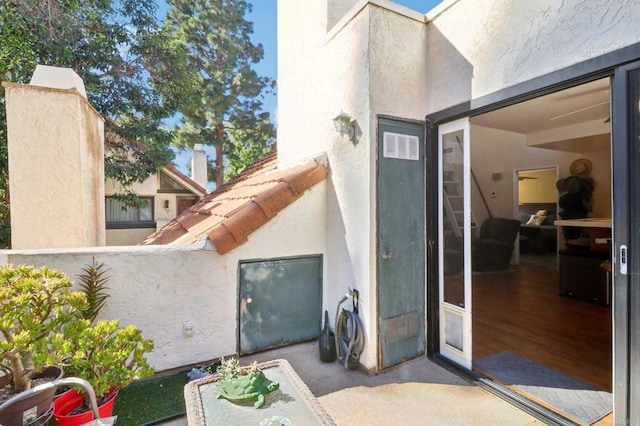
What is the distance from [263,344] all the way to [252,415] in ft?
7.10

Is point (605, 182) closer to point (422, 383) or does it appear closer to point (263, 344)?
point (422, 383)

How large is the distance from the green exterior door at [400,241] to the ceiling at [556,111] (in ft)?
4.69

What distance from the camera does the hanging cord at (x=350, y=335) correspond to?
4016mm

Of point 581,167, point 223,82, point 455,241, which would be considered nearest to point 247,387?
point 455,241

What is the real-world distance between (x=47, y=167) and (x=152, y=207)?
1131cm

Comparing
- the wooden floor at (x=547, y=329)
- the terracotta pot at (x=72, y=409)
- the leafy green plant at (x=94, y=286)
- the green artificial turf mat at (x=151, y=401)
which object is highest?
the leafy green plant at (x=94, y=286)

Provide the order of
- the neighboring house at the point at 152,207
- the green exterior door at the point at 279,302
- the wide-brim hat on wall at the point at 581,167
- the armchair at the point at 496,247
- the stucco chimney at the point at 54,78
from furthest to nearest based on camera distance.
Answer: the neighboring house at the point at 152,207 → the armchair at the point at 496,247 → the wide-brim hat on wall at the point at 581,167 → the green exterior door at the point at 279,302 → the stucco chimney at the point at 54,78

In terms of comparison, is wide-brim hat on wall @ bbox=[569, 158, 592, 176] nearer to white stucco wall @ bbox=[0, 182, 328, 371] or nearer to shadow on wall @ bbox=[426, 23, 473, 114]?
shadow on wall @ bbox=[426, 23, 473, 114]

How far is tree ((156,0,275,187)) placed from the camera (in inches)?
593

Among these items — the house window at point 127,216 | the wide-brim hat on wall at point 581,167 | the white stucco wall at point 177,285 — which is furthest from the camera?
the house window at point 127,216

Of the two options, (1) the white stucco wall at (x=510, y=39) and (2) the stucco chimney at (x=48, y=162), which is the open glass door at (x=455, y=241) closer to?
(1) the white stucco wall at (x=510, y=39)

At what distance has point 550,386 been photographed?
3467mm

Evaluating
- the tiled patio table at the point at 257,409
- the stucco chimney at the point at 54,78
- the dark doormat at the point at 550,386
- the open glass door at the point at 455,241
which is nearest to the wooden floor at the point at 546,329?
the dark doormat at the point at 550,386

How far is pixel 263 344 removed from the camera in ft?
14.6
